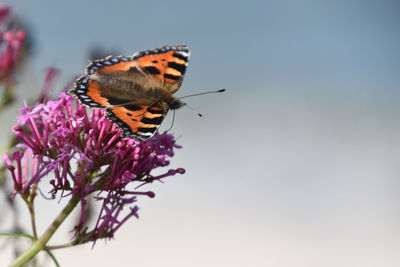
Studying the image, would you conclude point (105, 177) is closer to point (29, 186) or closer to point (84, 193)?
point (84, 193)

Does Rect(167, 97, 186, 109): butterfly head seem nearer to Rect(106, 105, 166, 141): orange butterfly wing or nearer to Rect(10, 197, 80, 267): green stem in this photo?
Rect(106, 105, 166, 141): orange butterfly wing

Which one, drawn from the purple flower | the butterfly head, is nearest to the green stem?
the purple flower

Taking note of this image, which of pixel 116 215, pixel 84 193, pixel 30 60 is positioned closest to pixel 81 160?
pixel 84 193

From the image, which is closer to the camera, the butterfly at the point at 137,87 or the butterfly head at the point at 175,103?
the butterfly at the point at 137,87

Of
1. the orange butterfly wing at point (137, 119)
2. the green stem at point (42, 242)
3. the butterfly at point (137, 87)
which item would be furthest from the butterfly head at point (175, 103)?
the green stem at point (42, 242)

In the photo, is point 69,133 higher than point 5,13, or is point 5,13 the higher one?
point 5,13

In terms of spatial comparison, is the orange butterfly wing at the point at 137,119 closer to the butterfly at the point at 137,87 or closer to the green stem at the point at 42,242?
the butterfly at the point at 137,87
